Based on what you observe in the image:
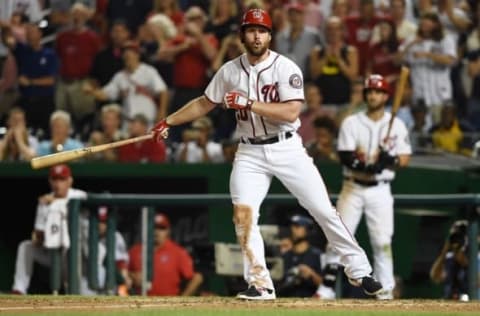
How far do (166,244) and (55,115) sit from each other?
2.05 metres

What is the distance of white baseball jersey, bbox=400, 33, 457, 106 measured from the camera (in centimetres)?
1603

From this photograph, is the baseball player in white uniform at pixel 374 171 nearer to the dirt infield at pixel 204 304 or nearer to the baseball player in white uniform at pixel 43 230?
the baseball player in white uniform at pixel 43 230

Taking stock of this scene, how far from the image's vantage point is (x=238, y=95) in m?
9.41

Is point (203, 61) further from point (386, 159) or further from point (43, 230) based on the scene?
point (386, 159)

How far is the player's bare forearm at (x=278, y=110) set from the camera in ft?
30.8

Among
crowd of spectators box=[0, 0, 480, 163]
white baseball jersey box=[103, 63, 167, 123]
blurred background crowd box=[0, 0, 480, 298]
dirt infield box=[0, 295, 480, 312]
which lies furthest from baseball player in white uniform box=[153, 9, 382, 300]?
white baseball jersey box=[103, 63, 167, 123]

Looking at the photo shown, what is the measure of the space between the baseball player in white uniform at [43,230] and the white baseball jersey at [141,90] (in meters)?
1.98

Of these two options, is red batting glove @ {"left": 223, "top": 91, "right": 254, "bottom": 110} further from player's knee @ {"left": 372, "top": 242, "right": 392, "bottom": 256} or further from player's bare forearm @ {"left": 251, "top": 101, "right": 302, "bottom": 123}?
player's knee @ {"left": 372, "top": 242, "right": 392, "bottom": 256}


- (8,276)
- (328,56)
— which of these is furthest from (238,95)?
(328,56)

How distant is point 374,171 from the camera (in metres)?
12.6

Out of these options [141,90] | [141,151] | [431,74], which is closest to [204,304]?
[141,151]

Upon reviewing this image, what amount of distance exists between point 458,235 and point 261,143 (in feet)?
11.8

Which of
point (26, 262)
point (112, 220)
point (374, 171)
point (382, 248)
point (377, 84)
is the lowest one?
point (26, 262)

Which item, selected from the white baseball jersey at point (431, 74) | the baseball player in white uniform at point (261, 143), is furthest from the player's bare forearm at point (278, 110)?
the white baseball jersey at point (431, 74)
